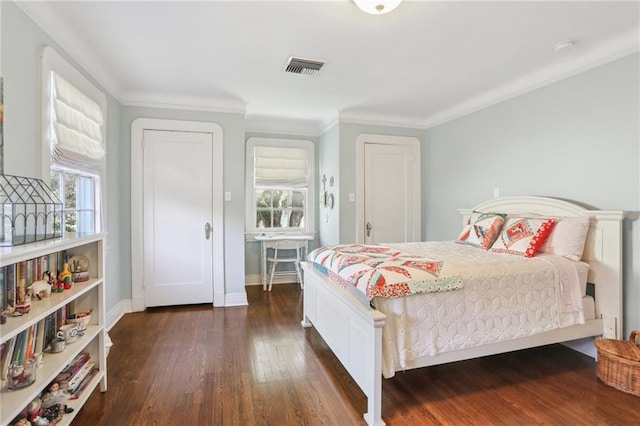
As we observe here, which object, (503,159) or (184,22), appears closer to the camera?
(184,22)

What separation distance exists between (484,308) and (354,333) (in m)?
0.83

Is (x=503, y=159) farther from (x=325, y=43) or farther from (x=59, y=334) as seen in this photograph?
(x=59, y=334)

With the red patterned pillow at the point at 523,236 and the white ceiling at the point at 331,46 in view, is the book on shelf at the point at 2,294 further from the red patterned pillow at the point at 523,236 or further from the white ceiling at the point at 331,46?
the red patterned pillow at the point at 523,236

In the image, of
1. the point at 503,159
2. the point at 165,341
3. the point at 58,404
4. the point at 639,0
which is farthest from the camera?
the point at 503,159

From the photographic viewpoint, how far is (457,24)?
2207 millimetres

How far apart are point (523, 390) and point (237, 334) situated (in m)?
2.23

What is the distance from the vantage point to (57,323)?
1.76 meters

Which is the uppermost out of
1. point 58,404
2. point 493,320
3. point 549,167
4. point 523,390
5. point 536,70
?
point 536,70

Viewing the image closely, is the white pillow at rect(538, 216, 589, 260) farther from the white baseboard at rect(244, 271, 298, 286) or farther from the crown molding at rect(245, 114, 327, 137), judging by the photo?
the white baseboard at rect(244, 271, 298, 286)

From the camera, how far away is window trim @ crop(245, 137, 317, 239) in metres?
4.85

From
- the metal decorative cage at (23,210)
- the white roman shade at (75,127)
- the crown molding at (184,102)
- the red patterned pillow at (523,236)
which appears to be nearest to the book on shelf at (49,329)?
the metal decorative cage at (23,210)

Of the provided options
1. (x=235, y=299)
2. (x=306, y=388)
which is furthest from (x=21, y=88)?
(x=235, y=299)

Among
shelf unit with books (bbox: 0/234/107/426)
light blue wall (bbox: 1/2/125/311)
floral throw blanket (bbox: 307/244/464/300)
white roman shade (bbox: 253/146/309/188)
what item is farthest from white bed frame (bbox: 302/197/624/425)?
white roman shade (bbox: 253/146/309/188)

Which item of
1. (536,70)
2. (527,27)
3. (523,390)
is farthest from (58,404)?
(536,70)
